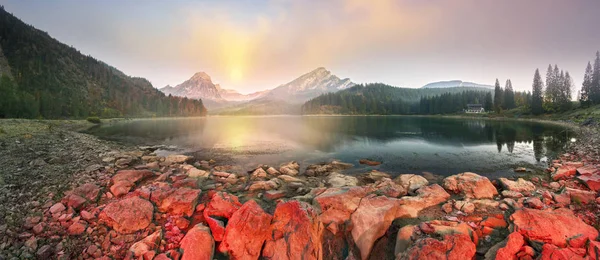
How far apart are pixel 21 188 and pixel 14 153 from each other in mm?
12648

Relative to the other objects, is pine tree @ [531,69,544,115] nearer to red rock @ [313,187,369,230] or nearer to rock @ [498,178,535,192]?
rock @ [498,178,535,192]

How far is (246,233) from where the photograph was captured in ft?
27.9

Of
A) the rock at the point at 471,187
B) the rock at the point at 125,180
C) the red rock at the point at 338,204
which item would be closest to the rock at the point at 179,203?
the rock at the point at 125,180

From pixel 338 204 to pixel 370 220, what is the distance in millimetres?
1662

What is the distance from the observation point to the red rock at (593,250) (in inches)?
263

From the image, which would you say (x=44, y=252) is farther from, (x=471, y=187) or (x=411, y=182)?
(x=471, y=187)

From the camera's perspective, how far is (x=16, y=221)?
8.29m

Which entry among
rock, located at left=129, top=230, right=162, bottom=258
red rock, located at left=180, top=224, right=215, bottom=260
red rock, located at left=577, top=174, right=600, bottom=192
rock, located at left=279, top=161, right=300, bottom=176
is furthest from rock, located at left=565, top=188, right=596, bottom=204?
rock, located at left=129, top=230, right=162, bottom=258

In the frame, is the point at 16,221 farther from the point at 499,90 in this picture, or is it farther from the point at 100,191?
the point at 499,90

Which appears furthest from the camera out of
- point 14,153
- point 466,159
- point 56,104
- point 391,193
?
point 56,104

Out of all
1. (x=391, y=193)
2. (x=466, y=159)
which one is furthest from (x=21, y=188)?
(x=466, y=159)

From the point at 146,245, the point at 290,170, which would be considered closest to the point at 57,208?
the point at 146,245

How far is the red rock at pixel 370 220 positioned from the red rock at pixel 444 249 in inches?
72.9

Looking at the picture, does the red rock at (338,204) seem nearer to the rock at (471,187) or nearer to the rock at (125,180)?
the rock at (471,187)
